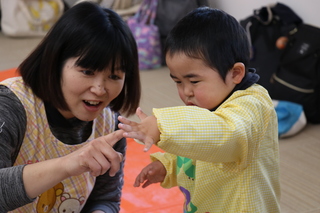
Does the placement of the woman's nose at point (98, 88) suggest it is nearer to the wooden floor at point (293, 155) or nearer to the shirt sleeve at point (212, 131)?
the shirt sleeve at point (212, 131)

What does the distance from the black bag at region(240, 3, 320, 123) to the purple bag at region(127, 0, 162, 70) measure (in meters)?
0.84

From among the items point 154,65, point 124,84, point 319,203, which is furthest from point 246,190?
point 154,65

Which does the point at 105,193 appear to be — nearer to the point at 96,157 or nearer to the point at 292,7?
the point at 96,157

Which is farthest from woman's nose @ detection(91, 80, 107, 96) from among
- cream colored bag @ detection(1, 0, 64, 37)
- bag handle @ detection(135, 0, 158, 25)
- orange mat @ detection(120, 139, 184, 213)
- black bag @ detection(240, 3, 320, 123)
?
cream colored bag @ detection(1, 0, 64, 37)

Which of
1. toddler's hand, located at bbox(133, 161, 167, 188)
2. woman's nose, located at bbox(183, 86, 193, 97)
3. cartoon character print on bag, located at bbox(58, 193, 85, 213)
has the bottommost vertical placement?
cartoon character print on bag, located at bbox(58, 193, 85, 213)

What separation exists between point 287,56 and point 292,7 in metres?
0.45

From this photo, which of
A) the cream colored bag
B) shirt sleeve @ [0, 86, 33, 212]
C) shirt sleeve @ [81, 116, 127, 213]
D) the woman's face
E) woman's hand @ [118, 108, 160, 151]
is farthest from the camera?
the cream colored bag

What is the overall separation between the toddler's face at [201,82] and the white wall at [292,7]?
205 cm

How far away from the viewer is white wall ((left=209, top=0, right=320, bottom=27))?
302cm

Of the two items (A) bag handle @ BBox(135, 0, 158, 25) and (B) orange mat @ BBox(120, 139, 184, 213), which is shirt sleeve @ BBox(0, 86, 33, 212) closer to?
(B) orange mat @ BBox(120, 139, 184, 213)

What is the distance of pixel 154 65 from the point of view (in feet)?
12.4

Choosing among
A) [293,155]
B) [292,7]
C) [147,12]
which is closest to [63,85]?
[293,155]

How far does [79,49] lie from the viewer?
1256mm

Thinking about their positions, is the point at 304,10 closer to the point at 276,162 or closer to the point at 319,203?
the point at 319,203
